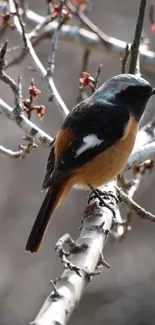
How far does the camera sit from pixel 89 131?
429cm

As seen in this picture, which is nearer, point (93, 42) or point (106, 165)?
point (106, 165)

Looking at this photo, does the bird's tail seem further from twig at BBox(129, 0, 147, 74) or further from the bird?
twig at BBox(129, 0, 147, 74)

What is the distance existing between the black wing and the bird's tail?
7 cm

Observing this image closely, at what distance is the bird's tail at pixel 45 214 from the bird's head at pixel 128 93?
0.70 metres

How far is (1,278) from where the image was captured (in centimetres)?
890

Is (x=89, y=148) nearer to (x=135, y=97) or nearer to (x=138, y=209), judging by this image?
(x=138, y=209)

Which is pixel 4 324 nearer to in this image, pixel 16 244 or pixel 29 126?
pixel 16 244

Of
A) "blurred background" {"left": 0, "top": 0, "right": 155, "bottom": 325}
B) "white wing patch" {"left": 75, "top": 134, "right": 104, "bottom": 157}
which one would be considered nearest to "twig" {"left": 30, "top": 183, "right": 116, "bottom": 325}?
"white wing patch" {"left": 75, "top": 134, "right": 104, "bottom": 157}

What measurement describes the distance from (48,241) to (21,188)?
84cm

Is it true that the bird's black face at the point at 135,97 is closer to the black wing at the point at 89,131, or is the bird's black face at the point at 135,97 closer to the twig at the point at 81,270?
the black wing at the point at 89,131

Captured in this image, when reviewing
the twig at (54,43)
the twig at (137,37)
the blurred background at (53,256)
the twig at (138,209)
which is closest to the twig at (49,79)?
the twig at (54,43)

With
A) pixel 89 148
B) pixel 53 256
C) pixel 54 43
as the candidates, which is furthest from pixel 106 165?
pixel 53 256

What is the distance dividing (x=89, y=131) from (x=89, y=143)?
0.08 m

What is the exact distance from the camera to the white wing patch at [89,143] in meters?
4.23
